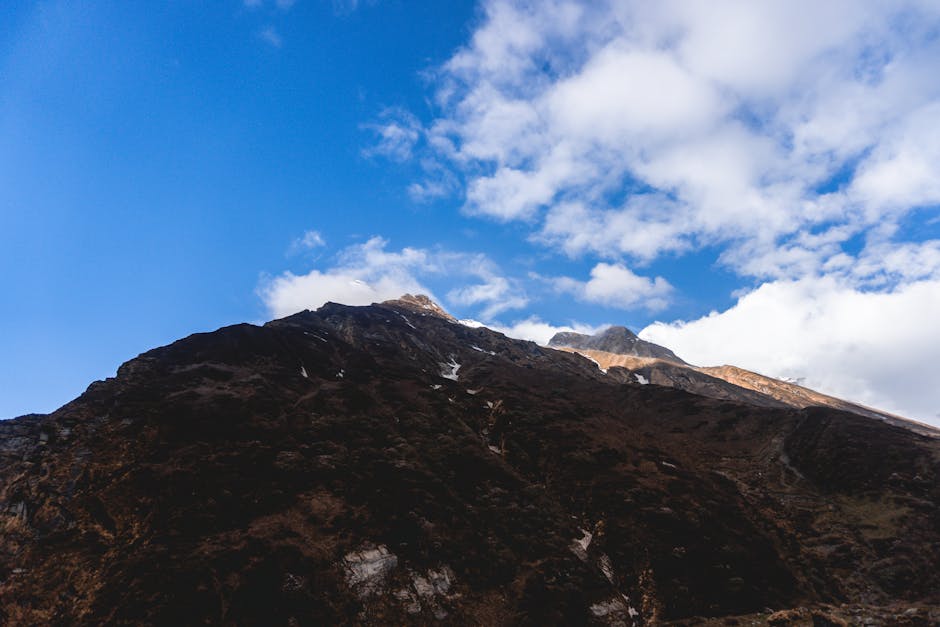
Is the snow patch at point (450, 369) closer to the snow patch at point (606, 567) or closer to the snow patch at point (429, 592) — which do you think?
the snow patch at point (606, 567)

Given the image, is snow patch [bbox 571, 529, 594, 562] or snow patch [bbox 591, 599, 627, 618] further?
snow patch [bbox 571, 529, 594, 562]

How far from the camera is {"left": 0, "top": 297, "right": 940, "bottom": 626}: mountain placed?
3528 centimetres

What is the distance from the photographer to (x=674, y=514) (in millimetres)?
51625

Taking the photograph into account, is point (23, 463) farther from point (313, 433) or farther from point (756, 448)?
point (756, 448)

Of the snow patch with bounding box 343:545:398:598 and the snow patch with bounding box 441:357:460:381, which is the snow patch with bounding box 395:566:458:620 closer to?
the snow patch with bounding box 343:545:398:598

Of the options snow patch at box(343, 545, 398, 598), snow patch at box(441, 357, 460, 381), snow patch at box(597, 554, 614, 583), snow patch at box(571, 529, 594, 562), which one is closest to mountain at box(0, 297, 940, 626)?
snow patch at box(343, 545, 398, 598)

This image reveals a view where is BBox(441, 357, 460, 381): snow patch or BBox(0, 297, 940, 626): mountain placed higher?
BBox(441, 357, 460, 381): snow patch

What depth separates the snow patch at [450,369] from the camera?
142000mm

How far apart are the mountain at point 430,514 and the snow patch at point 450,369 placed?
192 ft

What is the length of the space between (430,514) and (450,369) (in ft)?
343

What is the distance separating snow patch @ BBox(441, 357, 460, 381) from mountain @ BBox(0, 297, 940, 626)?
58589 mm

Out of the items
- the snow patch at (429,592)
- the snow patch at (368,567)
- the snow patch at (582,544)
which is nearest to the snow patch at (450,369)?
the snow patch at (582,544)

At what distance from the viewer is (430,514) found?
47.8 metres

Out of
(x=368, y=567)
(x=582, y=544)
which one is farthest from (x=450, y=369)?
(x=368, y=567)
